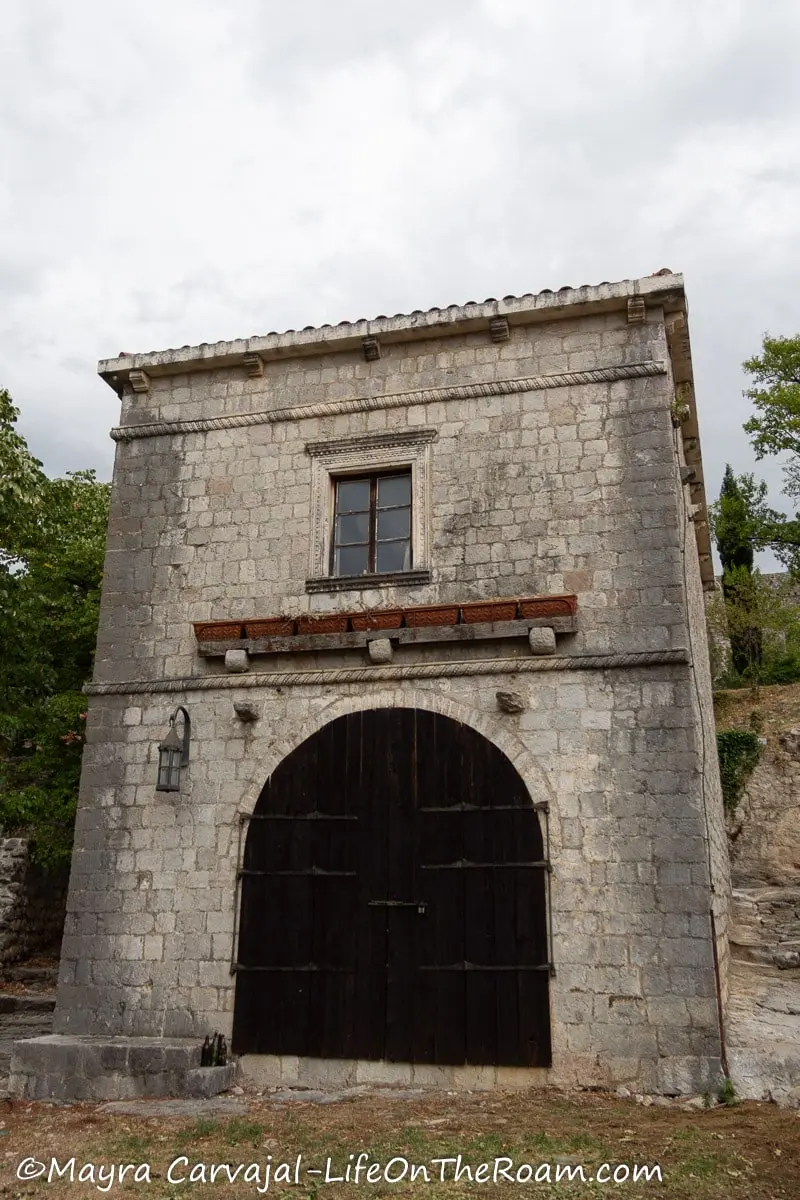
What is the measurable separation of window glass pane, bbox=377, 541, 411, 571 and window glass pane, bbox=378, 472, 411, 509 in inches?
16.3

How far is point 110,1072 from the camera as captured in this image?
25.9ft

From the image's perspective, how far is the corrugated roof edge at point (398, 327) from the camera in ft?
29.9

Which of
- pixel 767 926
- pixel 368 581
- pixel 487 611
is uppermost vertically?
pixel 368 581

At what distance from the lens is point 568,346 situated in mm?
9391

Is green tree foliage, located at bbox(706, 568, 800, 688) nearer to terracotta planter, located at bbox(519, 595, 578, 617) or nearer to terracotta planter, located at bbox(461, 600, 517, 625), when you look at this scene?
A: terracotta planter, located at bbox(519, 595, 578, 617)

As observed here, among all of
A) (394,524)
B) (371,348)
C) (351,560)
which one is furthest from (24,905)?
(371,348)

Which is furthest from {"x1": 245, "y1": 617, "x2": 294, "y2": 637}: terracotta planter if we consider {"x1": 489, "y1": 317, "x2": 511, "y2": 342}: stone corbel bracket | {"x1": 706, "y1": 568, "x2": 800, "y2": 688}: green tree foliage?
{"x1": 706, "y1": 568, "x2": 800, "y2": 688}: green tree foliage

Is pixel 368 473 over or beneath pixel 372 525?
over

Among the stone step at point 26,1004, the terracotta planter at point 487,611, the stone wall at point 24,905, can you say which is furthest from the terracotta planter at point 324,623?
the stone wall at point 24,905

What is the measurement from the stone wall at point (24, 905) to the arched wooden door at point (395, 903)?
7.58 metres

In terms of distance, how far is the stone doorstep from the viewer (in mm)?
Answer: 7828

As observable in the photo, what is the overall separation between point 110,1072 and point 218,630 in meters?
3.83

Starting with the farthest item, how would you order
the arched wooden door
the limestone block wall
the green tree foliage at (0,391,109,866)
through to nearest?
the green tree foliage at (0,391,109,866), the arched wooden door, the limestone block wall

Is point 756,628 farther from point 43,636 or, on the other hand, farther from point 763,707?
point 43,636
